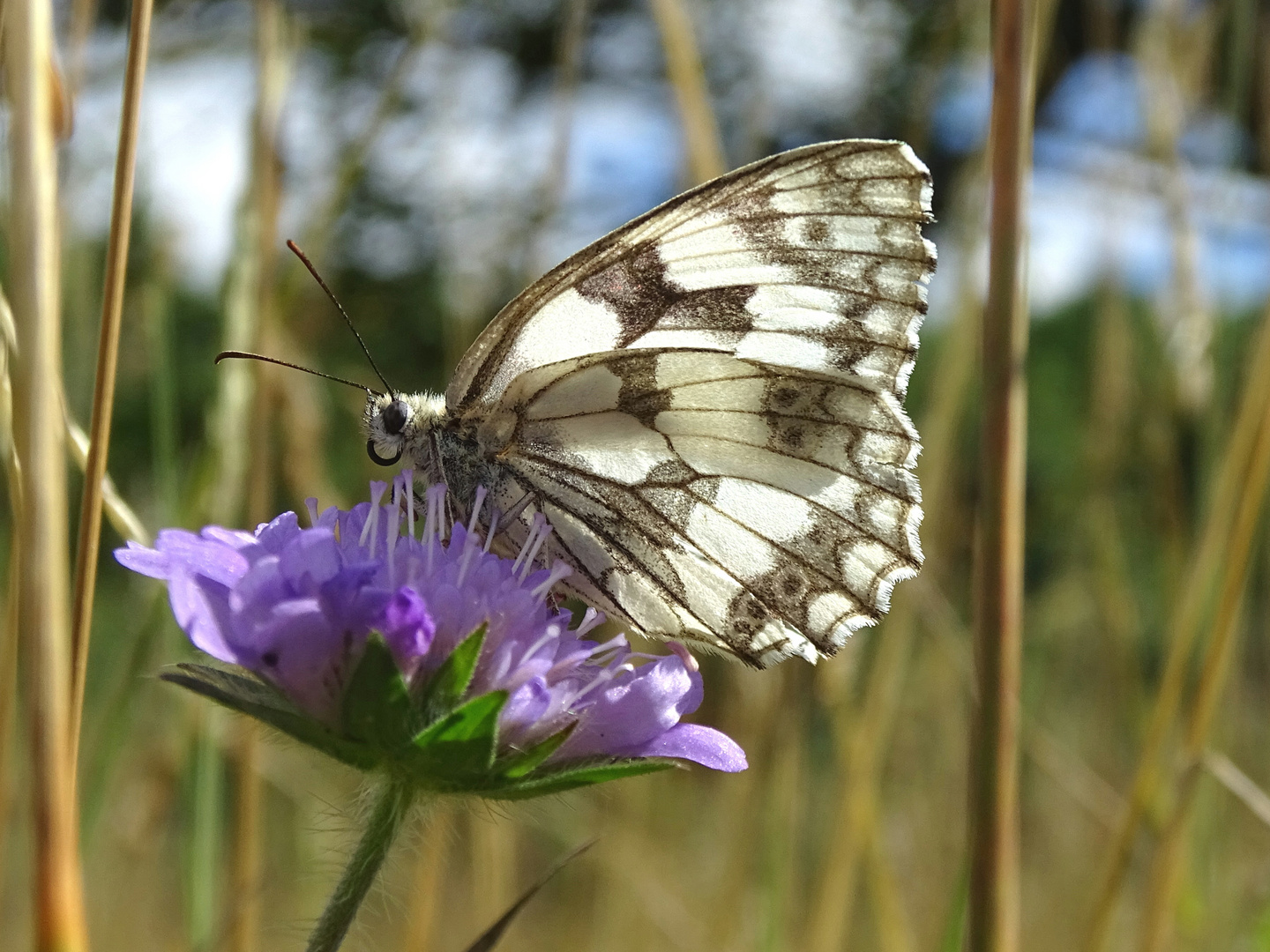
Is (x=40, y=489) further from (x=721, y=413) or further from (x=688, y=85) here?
(x=688, y=85)

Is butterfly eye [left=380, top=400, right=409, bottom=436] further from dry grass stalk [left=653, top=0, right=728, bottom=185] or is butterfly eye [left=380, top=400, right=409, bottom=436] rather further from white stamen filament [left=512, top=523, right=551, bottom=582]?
dry grass stalk [left=653, top=0, right=728, bottom=185]

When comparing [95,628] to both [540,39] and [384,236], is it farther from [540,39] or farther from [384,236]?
[540,39]

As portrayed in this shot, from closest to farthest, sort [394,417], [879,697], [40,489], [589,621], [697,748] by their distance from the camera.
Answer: [40,489]
[697,748]
[589,621]
[394,417]
[879,697]

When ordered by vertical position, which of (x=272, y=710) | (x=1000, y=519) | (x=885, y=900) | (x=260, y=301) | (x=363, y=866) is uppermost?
(x=260, y=301)

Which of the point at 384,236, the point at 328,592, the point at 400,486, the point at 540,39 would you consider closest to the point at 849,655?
the point at 400,486

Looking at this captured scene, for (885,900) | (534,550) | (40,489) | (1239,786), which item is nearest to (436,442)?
(534,550)

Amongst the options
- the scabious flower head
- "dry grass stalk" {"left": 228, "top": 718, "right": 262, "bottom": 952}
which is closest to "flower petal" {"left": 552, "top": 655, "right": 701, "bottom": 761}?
the scabious flower head

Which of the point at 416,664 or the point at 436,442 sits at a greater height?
the point at 436,442

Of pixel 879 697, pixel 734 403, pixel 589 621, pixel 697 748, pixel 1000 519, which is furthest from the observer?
pixel 879 697
